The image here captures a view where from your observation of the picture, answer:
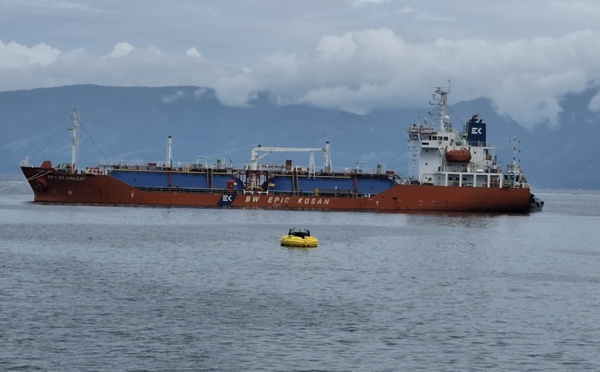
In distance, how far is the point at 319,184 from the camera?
374 ft

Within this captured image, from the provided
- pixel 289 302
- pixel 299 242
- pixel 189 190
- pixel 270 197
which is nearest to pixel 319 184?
pixel 270 197

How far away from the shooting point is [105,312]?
37.8 metres

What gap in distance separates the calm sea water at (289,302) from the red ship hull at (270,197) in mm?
29415

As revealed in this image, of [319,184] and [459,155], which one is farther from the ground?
[459,155]

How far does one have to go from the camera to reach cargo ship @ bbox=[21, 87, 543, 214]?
108312 mm

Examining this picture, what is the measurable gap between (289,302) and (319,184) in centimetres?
7263

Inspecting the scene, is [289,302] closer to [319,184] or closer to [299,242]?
[299,242]

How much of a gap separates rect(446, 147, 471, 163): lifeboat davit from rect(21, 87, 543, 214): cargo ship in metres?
0.12

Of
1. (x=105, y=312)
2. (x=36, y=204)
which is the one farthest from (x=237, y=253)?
(x=36, y=204)

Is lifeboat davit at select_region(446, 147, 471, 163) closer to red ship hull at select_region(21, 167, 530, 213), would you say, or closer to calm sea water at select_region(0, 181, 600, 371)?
red ship hull at select_region(21, 167, 530, 213)

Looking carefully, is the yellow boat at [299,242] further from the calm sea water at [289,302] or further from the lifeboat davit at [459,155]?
the lifeboat davit at [459,155]

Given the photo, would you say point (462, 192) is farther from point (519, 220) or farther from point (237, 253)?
point (237, 253)

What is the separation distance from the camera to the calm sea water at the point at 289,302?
31.4 meters

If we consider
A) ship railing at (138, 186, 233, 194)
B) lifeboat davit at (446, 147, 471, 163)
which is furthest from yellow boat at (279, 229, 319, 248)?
lifeboat davit at (446, 147, 471, 163)
